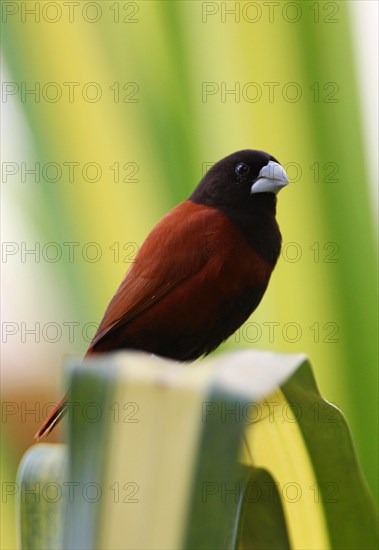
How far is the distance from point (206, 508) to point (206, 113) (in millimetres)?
761

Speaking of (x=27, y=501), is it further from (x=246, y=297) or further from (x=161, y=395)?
(x=246, y=297)

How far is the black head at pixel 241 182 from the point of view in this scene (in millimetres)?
1957

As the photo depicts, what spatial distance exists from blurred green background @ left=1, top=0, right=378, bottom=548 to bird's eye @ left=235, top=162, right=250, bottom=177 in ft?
2.52

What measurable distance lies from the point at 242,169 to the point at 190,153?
1.01 m

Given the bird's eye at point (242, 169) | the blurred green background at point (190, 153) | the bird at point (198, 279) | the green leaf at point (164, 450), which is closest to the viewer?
the green leaf at point (164, 450)

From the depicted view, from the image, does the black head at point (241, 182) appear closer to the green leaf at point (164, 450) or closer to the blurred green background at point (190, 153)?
the blurred green background at point (190, 153)

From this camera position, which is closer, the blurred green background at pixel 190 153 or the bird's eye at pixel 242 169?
the blurred green background at pixel 190 153

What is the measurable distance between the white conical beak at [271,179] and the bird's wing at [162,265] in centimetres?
13

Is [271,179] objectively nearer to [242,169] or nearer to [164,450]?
[242,169]

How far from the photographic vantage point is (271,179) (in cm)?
193

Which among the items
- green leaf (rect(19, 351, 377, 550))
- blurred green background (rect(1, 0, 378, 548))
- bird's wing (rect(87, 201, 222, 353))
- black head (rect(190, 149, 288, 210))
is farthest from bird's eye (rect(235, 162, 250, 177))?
green leaf (rect(19, 351, 377, 550))

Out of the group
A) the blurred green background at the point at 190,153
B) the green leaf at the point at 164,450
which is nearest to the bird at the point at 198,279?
the blurred green background at the point at 190,153

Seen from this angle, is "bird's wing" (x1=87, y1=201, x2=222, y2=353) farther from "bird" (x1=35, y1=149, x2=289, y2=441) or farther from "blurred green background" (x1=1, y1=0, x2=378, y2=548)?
"blurred green background" (x1=1, y1=0, x2=378, y2=548)

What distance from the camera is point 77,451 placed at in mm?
466
